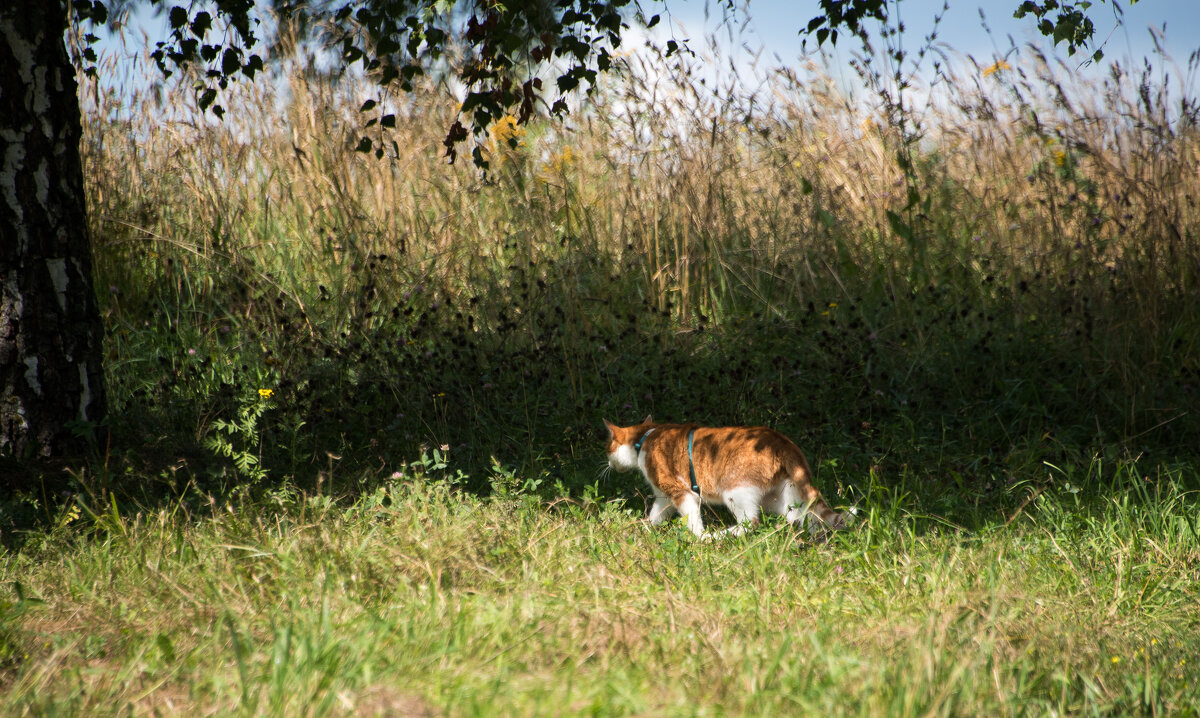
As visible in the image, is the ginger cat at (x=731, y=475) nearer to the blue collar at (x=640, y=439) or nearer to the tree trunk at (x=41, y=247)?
the blue collar at (x=640, y=439)

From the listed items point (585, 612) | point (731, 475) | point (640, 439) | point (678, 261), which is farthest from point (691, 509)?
point (678, 261)

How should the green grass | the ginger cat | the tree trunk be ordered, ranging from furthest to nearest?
the tree trunk, the ginger cat, the green grass

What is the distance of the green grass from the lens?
80.9 inches

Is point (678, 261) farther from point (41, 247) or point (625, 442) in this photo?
point (41, 247)

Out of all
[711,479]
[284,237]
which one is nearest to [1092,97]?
[711,479]

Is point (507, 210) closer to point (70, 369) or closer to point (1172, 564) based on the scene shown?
point (70, 369)

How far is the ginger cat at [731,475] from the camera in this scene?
342 centimetres

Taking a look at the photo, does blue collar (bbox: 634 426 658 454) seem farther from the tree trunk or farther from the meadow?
A: the tree trunk

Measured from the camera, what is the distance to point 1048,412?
4.67 metres

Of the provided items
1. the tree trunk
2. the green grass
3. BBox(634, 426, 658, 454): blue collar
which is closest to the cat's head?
BBox(634, 426, 658, 454): blue collar

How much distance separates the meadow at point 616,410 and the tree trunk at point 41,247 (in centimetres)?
28

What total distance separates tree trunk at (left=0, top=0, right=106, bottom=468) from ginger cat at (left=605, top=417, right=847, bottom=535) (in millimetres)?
2354

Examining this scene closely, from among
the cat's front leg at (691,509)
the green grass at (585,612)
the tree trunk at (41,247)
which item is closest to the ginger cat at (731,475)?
the cat's front leg at (691,509)

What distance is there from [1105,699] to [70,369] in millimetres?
3787
